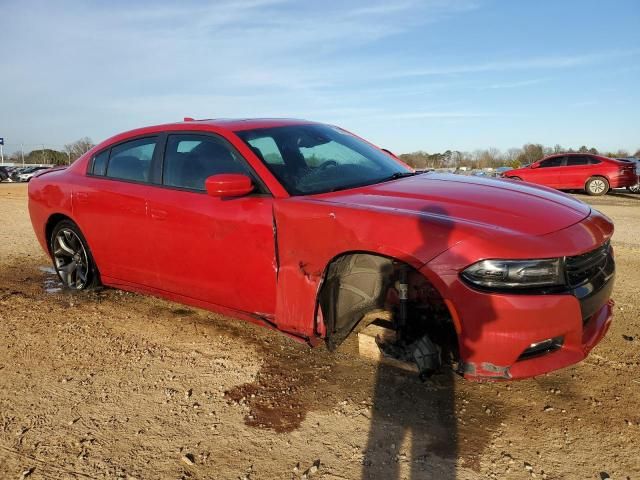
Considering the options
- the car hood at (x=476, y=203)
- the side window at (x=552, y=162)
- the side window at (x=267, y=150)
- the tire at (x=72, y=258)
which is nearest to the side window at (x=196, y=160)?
the side window at (x=267, y=150)

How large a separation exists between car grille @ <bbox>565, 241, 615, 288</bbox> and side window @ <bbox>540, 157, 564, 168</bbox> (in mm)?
14334

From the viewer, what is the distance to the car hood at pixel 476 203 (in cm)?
257

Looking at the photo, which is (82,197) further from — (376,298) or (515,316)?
(515,316)

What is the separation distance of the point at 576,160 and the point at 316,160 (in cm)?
1439

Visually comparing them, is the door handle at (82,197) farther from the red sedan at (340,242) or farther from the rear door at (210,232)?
the rear door at (210,232)

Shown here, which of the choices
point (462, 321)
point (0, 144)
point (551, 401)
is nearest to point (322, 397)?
point (462, 321)

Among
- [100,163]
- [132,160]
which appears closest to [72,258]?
[100,163]

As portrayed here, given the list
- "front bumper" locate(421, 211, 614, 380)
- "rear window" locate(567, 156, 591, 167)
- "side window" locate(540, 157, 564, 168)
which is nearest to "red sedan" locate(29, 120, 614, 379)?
"front bumper" locate(421, 211, 614, 380)

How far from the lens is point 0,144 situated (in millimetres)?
51625

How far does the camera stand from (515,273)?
240 cm

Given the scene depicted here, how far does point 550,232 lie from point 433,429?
3.70 feet

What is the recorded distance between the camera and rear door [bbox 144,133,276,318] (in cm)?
314

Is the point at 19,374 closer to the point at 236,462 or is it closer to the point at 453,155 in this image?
the point at 236,462

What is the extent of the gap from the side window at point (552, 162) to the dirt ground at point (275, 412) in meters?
13.2
